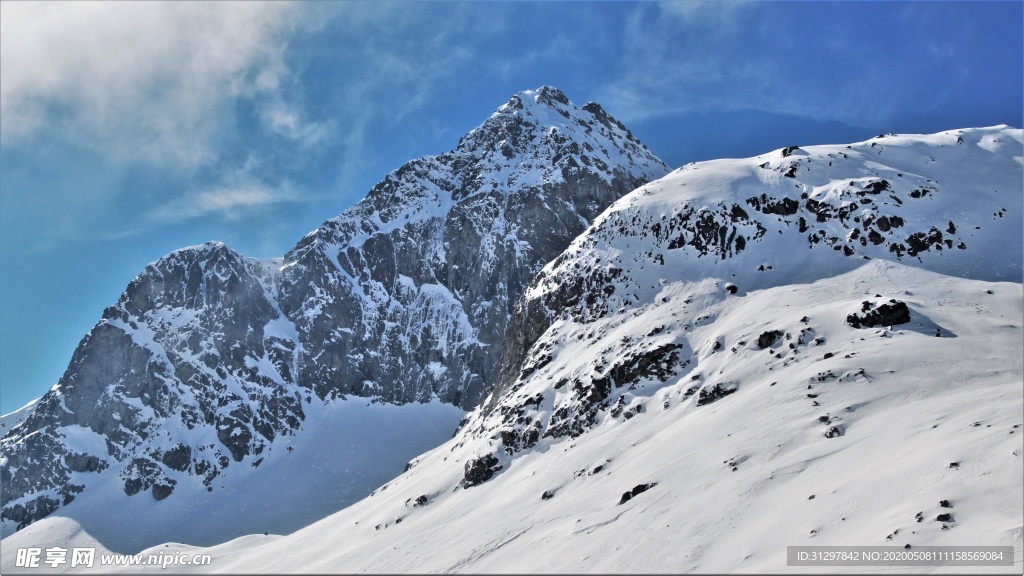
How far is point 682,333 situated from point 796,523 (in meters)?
38.3

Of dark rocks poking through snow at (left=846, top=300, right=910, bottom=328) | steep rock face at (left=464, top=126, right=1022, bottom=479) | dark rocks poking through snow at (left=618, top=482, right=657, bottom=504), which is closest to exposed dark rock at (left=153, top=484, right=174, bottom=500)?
steep rock face at (left=464, top=126, right=1022, bottom=479)

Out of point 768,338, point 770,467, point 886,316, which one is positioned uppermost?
point 768,338

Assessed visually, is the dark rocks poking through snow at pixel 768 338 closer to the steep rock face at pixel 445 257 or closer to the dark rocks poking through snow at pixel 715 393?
the dark rocks poking through snow at pixel 715 393

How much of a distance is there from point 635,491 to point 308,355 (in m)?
130

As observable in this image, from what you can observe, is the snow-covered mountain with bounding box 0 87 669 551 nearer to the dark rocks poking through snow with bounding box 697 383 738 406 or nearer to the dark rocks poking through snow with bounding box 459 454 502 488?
the dark rocks poking through snow with bounding box 459 454 502 488

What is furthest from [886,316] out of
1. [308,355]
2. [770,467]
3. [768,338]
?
[308,355]

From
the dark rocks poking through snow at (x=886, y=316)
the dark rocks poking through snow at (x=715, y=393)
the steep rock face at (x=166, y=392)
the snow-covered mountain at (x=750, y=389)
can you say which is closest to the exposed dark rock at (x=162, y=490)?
the steep rock face at (x=166, y=392)

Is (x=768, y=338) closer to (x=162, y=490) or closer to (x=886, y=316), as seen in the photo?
(x=886, y=316)

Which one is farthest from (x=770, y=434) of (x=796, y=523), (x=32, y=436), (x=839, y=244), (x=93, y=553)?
→ (x=32, y=436)

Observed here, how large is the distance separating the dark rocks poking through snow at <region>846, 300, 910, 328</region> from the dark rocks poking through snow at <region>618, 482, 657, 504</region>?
2464 cm

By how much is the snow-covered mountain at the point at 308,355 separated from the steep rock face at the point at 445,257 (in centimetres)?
49

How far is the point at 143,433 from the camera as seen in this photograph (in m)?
145

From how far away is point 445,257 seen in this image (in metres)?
172

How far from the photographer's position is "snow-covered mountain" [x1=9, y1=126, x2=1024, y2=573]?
33.9 metres
